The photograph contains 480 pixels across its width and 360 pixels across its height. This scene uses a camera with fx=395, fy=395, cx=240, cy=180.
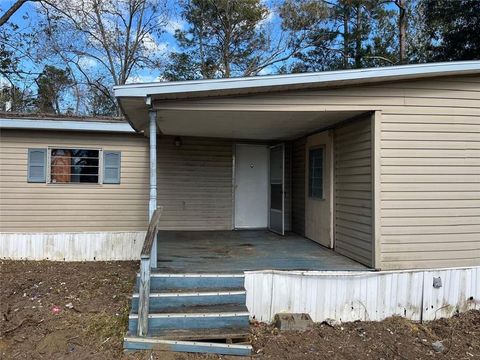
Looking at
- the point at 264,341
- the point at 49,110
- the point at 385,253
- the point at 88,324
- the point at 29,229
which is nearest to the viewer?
the point at 264,341

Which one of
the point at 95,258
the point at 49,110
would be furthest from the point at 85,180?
the point at 49,110

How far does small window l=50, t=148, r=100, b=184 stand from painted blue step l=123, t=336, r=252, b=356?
5.01 meters

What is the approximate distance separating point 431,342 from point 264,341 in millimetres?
1945

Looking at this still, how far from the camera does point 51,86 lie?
1861cm

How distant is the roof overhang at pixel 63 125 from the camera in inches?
295

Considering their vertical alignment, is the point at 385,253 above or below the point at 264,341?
above

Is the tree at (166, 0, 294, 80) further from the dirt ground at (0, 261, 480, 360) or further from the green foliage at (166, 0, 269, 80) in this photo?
the dirt ground at (0, 261, 480, 360)

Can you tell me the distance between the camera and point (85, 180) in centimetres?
807

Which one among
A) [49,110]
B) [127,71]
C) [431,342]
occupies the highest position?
[127,71]

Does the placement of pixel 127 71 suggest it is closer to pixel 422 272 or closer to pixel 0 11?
pixel 0 11

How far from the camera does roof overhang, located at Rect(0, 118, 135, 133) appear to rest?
7480 mm

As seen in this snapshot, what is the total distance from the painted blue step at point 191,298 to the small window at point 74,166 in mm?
4577

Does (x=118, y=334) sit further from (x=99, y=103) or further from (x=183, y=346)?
(x=99, y=103)

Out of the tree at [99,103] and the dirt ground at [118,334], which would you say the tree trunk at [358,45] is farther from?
the dirt ground at [118,334]
